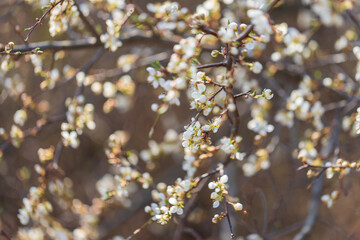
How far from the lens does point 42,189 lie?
2.10m

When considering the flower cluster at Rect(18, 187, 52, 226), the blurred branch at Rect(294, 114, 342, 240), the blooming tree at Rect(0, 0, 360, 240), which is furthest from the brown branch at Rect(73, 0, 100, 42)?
the blurred branch at Rect(294, 114, 342, 240)

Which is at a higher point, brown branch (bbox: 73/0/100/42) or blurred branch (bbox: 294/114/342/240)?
brown branch (bbox: 73/0/100/42)

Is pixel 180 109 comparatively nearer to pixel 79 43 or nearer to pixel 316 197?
pixel 316 197

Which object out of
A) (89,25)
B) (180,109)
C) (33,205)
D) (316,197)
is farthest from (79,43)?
(180,109)

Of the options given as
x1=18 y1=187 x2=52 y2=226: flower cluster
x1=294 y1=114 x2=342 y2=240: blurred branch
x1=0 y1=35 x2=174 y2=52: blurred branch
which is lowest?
x1=294 y1=114 x2=342 y2=240: blurred branch

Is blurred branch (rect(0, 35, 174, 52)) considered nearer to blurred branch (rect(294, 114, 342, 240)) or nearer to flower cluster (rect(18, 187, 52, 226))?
flower cluster (rect(18, 187, 52, 226))

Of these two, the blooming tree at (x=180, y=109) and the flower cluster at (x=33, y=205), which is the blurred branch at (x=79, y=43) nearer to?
the blooming tree at (x=180, y=109)

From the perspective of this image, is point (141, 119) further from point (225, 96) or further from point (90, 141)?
point (225, 96)

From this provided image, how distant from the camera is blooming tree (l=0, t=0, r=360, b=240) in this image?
155cm

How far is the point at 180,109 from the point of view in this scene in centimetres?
453

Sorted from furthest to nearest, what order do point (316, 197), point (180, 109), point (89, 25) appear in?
point (180, 109) → point (316, 197) → point (89, 25)

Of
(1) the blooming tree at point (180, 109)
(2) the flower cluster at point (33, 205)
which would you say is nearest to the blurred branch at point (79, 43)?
(1) the blooming tree at point (180, 109)

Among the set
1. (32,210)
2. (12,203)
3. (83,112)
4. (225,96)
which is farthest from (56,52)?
(12,203)

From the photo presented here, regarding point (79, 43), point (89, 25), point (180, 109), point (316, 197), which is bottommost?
point (180, 109)
